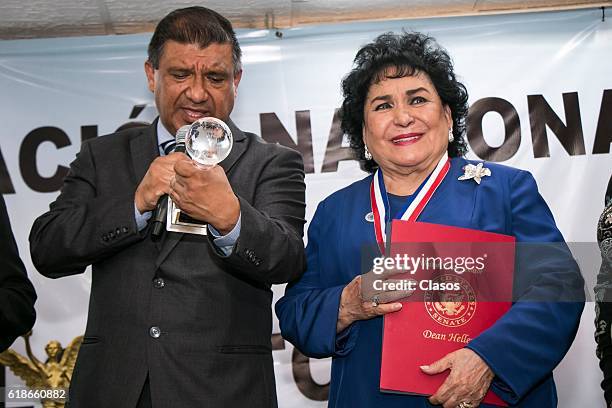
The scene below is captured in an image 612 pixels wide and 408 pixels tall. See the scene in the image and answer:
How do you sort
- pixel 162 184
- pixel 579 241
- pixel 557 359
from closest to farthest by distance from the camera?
pixel 162 184
pixel 557 359
pixel 579 241

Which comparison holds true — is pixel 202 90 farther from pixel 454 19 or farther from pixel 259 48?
pixel 454 19

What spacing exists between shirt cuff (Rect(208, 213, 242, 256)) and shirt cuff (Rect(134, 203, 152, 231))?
0.68ft

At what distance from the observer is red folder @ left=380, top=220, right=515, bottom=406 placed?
2145 mm

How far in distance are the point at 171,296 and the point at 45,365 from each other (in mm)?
1697

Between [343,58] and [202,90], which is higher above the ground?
[343,58]

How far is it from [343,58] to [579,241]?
1353mm

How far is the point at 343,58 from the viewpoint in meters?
3.76

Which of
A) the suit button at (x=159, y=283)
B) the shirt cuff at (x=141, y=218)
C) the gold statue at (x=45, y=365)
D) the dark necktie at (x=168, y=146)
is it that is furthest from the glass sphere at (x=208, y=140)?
the gold statue at (x=45, y=365)

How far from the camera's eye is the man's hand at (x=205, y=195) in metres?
1.76

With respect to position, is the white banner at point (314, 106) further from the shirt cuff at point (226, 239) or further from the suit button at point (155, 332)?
the shirt cuff at point (226, 239)

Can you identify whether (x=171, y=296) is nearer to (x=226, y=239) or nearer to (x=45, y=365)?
(x=226, y=239)

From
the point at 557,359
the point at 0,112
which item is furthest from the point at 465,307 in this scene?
the point at 0,112

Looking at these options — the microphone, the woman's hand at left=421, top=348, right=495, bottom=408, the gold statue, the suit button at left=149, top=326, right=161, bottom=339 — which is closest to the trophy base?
the microphone

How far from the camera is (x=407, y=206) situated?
2396 mm
